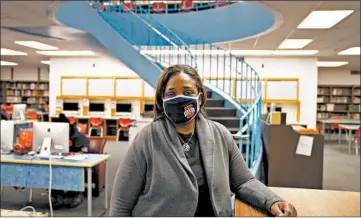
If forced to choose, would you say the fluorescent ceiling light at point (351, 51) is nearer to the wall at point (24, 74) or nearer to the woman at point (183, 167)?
the woman at point (183, 167)

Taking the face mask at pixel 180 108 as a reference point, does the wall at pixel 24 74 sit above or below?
above

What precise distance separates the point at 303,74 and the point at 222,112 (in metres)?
5.13

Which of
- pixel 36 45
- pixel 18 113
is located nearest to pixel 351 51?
pixel 36 45

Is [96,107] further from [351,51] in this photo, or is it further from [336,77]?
[336,77]

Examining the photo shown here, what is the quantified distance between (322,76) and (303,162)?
10.3 metres

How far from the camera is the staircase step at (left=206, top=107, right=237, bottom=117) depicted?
6.87 metres

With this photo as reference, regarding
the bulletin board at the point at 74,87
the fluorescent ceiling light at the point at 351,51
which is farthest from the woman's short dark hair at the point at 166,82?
the bulletin board at the point at 74,87

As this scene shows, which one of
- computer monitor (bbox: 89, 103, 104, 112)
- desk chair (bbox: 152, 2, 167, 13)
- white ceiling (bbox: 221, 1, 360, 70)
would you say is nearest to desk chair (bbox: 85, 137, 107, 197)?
white ceiling (bbox: 221, 1, 360, 70)

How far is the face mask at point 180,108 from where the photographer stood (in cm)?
133

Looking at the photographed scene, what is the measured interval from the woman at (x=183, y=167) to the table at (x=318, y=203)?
5cm

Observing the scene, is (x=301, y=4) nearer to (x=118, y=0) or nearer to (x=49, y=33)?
(x=118, y=0)

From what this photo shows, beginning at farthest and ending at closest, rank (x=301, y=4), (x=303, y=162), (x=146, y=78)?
(x=146, y=78)
(x=301, y=4)
(x=303, y=162)

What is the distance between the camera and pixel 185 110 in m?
1.34

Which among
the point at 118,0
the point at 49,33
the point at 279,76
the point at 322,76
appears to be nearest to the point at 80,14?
the point at 49,33
